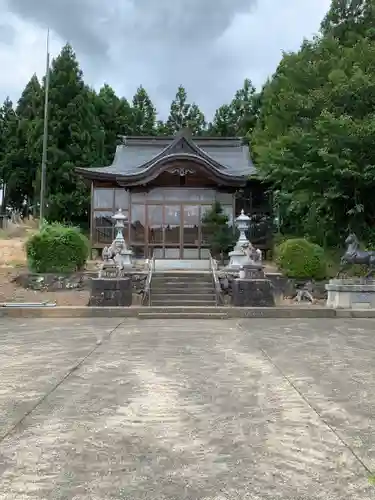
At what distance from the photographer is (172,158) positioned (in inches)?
748

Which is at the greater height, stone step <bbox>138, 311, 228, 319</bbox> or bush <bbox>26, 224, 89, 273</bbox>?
bush <bbox>26, 224, 89, 273</bbox>

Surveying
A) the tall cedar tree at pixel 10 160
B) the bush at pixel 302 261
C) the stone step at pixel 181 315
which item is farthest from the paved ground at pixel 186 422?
the tall cedar tree at pixel 10 160

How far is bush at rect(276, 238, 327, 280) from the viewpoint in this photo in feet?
46.9

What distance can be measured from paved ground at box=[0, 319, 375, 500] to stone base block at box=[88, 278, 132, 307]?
5056 mm

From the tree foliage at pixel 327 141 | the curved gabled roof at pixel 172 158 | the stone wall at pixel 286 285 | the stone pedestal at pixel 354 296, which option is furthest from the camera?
the curved gabled roof at pixel 172 158

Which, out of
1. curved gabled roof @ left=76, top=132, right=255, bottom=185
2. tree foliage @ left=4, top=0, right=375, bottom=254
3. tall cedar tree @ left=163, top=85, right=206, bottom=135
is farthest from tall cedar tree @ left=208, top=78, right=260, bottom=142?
curved gabled roof @ left=76, top=132, right=255, bottom=185

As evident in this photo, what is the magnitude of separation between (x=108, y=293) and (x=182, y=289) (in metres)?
2.20

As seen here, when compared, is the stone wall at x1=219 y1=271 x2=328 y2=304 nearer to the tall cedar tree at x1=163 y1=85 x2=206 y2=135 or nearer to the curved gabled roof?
the curved gabled roof

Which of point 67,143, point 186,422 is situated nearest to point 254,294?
point 186,422

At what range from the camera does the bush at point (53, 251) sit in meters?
14.6

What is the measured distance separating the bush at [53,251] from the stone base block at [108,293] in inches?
107

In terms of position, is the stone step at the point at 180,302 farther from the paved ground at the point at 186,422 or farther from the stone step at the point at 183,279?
the paved ground at the point at 186,422

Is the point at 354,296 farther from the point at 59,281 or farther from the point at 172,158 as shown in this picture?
the point at 172,158

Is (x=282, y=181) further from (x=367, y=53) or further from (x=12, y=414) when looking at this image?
(x=12, y=414)
